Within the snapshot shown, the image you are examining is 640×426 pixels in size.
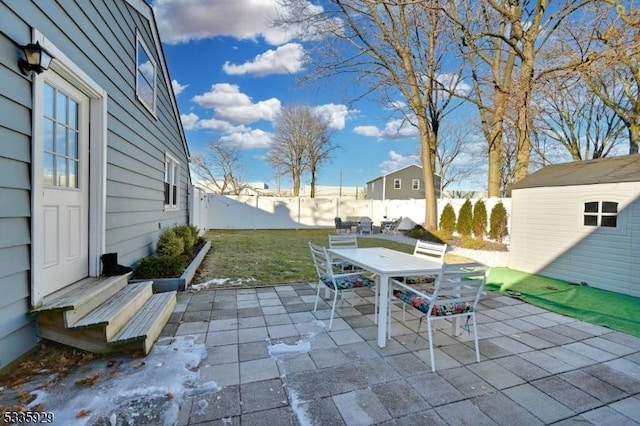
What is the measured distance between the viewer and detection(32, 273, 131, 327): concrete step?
8.31 ft

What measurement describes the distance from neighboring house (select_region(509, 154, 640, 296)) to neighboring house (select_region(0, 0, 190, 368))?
7780 millimetres

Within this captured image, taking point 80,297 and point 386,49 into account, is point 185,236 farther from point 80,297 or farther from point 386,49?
point 386,49

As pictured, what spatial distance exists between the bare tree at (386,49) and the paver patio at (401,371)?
9250 millimetres

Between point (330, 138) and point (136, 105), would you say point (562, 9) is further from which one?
point (330, 138)

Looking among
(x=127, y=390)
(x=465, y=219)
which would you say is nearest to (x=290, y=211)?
(x=465, y=219)

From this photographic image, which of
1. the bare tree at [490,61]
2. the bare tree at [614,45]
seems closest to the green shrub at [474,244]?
the bare tree at [490,61]

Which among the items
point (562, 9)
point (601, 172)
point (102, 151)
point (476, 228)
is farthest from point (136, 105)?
point (562, 9)

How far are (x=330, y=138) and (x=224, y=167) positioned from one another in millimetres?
9460

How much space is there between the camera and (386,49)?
11523 millimetres

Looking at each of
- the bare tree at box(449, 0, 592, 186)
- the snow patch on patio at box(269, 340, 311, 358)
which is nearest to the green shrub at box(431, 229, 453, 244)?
the bare tree at box(449, 0, 592, 186)

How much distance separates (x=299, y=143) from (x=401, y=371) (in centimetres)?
2241

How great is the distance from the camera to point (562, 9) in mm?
9000

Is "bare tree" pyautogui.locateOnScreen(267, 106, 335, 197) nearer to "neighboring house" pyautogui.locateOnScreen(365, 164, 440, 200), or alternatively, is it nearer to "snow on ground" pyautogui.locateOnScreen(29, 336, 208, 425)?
"neighboring house" pyautogui.locateOnScreen(365, 164, 440, 200)

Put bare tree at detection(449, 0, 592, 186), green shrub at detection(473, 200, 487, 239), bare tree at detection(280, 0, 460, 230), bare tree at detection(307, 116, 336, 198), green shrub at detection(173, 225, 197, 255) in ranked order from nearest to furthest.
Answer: green shrub at detection(173, 225, 197, 255)
bare tree at detection(449, 0, 592, 186)
bare tree at detection(280, 0, 460, 230)
green shrub at detection(473, 200, 487, 239)
bare tree at detection(307, 116, 336, 198)
